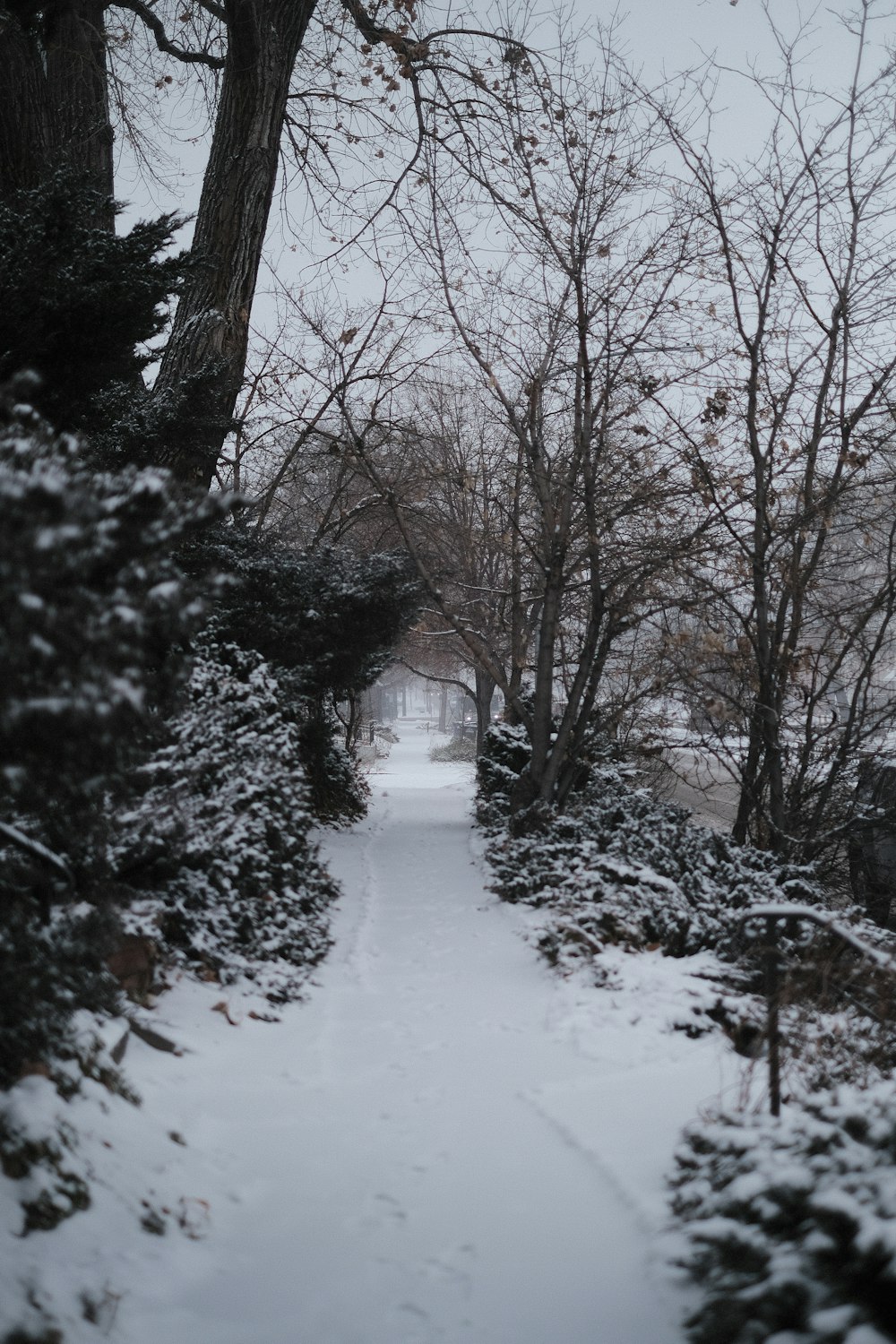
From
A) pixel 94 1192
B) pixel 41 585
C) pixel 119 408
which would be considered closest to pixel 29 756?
pixel 41 585

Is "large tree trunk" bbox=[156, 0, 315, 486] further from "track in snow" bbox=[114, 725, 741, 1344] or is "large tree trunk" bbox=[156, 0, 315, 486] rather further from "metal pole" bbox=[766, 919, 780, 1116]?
"metal pole" bbox=[766, 919, 780, 1116]

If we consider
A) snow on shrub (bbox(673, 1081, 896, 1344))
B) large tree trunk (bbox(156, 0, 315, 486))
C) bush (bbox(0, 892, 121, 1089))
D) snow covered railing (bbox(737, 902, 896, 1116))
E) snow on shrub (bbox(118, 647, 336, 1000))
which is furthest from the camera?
large tree trunk (bbox(156, 0, 315, 486))

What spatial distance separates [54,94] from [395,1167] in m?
9.91

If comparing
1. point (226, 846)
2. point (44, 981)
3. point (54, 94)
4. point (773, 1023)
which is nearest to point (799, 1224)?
point (773, 1023)

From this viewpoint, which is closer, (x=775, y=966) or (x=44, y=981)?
(x=44, y=981)

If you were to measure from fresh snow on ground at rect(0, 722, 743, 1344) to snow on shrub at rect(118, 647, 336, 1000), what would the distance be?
13.8 inches

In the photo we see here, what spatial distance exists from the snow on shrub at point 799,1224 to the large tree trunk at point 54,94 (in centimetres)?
821

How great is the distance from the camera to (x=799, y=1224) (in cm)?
240

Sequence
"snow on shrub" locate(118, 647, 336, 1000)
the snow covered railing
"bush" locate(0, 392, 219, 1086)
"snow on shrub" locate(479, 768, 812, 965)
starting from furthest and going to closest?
"snow on shrub" locate(479, 768, 812, 965) → "snow on shrub" locate(118, 647, 336, 1000) → the snow covered railing → "bush" locate(0, 392, 219, 1086)

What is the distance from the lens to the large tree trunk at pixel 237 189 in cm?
898

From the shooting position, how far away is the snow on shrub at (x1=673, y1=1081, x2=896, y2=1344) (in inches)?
79.4

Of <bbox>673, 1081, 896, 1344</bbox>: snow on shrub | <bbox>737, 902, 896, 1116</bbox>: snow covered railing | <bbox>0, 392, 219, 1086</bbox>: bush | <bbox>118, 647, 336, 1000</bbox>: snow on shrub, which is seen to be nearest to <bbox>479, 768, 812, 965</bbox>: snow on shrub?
<bbox>118, 647, 336, 1000</bbox>: snow on shrub

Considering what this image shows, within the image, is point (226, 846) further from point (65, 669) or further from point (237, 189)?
point (237, 189)

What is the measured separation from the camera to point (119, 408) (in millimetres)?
7668
